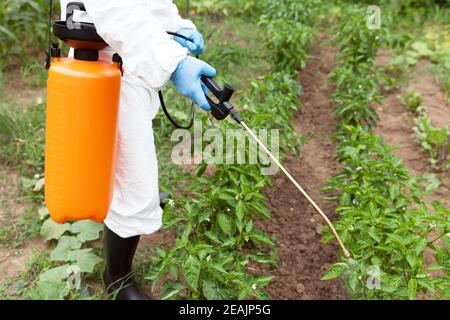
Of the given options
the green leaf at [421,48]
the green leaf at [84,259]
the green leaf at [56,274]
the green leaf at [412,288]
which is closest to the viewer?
the green leaf at [412,288]

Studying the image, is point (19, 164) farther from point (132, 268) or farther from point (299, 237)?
point (299, 237)

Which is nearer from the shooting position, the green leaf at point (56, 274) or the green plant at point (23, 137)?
the green leaf at point (56, 274)

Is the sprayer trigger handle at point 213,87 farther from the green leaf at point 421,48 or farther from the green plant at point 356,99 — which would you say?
the green leaf at point 421,48

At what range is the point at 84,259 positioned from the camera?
225 cm

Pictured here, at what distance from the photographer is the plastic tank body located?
1.51 metres

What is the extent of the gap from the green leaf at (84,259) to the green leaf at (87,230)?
109 mm

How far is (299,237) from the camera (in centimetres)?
261

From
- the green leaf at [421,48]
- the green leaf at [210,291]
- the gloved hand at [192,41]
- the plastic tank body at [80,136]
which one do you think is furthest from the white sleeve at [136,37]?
the green leaf at [421,48]

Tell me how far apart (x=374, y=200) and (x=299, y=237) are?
1.93ft

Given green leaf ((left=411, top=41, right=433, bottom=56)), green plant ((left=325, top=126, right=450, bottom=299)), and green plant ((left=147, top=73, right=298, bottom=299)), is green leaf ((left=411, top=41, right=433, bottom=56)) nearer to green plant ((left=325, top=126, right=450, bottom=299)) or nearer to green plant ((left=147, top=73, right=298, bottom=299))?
green plant ((left=147, top=73, right=298, bottom=299))

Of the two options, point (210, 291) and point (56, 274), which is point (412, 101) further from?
point (56, 274)

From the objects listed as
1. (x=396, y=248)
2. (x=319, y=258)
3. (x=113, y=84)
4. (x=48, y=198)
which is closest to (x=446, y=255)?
(x=396, y=248)

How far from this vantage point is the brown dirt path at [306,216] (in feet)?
7.54

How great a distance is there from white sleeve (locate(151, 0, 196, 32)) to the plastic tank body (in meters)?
0.32
